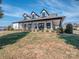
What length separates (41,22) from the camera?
3888 centimetres

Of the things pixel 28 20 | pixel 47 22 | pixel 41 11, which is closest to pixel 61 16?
pixel 47 22

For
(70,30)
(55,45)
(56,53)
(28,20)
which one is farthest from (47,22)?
(56,53)

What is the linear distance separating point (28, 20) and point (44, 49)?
28509 mm

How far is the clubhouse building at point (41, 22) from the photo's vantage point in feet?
122

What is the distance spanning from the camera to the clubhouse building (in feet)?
122

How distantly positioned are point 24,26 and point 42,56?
105 feet

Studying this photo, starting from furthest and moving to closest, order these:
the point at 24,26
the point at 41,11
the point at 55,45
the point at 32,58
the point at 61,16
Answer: the point at 24,26 → the point at 41,11 → the point at 61,16 → the point at 55,45 → the point at 32,58

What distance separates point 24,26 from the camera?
1714 inches

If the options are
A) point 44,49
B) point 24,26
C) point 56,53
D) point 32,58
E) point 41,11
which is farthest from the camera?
point 24,26

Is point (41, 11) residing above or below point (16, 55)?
above

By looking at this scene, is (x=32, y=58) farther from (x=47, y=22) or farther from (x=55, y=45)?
(x=47, y=22)

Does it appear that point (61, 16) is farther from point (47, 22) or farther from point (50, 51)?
point (50, 51)

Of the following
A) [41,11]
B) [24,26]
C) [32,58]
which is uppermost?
[41,11]

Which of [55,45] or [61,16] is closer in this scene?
[55,45]
